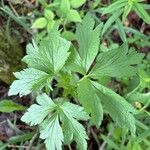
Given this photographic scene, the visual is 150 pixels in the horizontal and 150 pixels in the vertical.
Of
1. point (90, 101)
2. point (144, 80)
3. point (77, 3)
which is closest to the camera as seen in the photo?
point (90, 101)

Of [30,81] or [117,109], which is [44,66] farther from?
[117,109]

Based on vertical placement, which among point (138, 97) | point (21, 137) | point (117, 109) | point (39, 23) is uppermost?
point (39, 23)

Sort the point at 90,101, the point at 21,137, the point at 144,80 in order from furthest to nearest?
the point at 21,137 → the point at 144,80 → the point at 90,101

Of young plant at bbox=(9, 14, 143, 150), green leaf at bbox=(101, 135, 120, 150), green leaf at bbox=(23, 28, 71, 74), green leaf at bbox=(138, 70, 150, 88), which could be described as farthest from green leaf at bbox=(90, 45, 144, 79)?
green leaf at bbox=(101, 135, 120, 150)

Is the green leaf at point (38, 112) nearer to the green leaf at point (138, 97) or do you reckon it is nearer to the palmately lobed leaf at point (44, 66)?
the palmately lobed leaf at point (44, 66)

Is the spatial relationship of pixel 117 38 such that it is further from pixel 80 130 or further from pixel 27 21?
pixel 80 130

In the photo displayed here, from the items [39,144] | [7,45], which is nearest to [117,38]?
[7,45]

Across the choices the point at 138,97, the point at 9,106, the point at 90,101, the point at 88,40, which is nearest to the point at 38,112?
the point at 90,101

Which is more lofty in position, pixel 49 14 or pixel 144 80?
pixel 49 14

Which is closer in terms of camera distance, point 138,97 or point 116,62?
point 116,62
